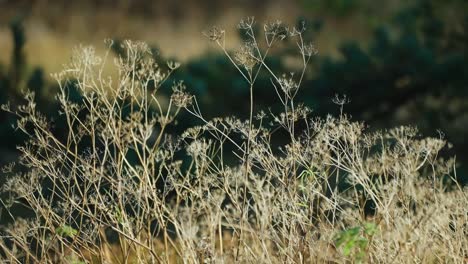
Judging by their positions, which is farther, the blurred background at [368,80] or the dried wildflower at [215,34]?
the blurred background at [368,80]

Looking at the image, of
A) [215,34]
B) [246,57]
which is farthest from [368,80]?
[215,34]

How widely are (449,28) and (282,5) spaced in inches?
279

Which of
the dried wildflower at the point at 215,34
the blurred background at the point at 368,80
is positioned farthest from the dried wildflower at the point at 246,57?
the blurred background at the point at 368,80

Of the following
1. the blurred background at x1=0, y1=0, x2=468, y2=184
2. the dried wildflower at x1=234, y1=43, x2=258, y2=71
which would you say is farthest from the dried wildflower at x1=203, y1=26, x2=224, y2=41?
the blurred background at x1=0, y1=0, x2=468, y2=184

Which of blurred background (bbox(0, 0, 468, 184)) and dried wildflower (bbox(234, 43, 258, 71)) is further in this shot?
blurred background (bbox(0, 0, 468, 184))

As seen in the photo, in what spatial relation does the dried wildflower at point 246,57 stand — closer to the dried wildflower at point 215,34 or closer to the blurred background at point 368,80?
the dried wildflower at point 215,34

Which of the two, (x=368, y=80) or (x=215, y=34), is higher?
(x=368, y=80)

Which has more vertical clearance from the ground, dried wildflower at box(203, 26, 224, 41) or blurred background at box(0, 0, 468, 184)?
blurred background at box(0, 0, 468, 184)

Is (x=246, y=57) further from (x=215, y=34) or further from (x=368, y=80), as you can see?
(x=368, y=80)

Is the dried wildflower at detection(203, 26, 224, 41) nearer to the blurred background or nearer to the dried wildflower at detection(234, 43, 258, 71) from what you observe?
the dried wildflower at detection(234, 43, 258, 71)

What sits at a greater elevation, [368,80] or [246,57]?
[368,80]

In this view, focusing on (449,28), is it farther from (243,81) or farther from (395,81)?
(243,81)

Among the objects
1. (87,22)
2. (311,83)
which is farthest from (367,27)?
(311,83)

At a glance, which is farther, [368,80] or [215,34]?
[368,80]
